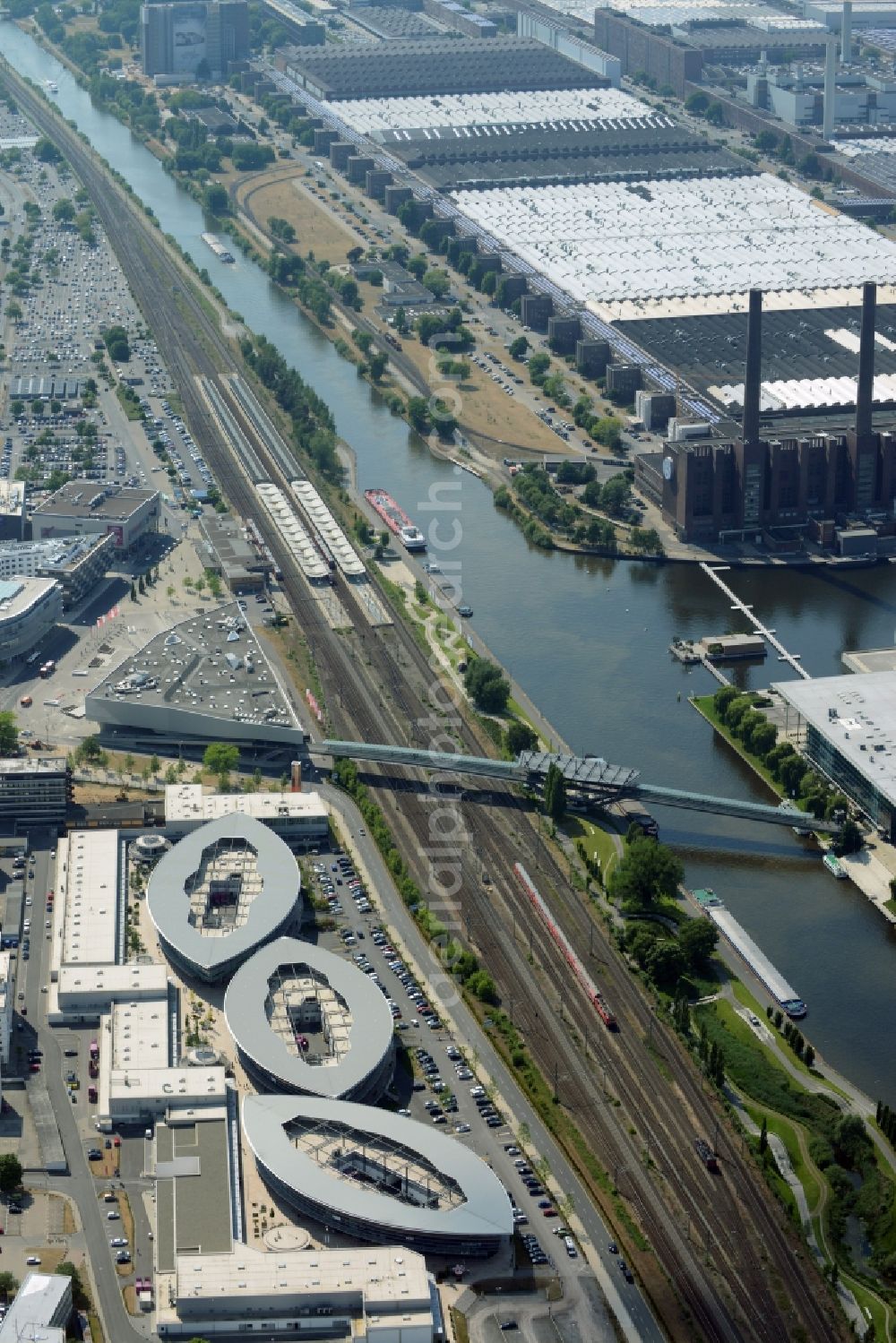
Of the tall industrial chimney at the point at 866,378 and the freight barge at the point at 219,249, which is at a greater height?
the tall industrial chimney at the point at 866,378

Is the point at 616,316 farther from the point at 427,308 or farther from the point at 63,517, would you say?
the point at 63,517

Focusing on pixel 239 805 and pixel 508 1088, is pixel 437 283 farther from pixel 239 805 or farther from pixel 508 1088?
pixel 508 1088

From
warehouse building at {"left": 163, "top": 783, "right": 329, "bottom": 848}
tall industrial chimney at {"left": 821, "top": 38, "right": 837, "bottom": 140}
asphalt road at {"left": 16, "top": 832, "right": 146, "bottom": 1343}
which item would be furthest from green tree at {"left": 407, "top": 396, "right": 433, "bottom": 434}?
tall industrial chimney at {"left": 821, "top": 38, "right": 837, "bottom": 140}

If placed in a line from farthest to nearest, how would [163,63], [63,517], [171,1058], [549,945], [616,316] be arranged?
1. [163,63]
2. [616,316]
3. [63,517]
4. [549,945]
5. [171,1058]

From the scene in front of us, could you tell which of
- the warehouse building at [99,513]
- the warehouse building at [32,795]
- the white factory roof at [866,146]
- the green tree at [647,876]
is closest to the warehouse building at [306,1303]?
the green tree at [647,876]


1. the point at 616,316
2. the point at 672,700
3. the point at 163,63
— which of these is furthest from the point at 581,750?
the point at 163,63

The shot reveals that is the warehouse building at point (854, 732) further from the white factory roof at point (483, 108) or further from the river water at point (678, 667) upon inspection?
the white factory roof at point (483, 108)

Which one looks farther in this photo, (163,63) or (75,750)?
(163,63)
